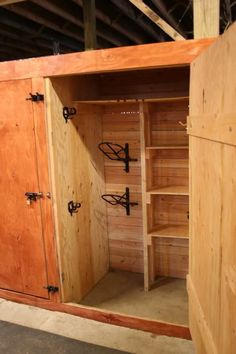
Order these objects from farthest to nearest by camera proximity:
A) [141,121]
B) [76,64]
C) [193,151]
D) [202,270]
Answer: [141,121]
[76,64]
[193,151]
[202,270]

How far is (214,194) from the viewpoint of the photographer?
127 centimetres

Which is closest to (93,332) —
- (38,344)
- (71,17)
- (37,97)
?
(38,344)

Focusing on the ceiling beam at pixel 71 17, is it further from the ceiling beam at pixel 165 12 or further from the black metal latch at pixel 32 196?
the black metal latch at pixel 32 196

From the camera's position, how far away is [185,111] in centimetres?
292

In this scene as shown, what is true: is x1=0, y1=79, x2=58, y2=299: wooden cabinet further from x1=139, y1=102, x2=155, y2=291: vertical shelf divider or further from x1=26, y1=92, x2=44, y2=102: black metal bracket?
x1=139, y1=102, x2=155, y2=291: vertical shelf divider

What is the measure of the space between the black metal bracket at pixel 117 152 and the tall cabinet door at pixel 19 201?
36.6 inches

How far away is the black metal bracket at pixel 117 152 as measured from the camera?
3.16 metres

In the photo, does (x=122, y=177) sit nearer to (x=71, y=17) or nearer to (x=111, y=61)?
(x=111, y=61)

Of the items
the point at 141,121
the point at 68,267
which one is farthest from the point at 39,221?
the point at 141,121

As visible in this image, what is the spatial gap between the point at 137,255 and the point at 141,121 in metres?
1.51

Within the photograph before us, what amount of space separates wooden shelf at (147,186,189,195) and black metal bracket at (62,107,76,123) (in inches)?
40.0

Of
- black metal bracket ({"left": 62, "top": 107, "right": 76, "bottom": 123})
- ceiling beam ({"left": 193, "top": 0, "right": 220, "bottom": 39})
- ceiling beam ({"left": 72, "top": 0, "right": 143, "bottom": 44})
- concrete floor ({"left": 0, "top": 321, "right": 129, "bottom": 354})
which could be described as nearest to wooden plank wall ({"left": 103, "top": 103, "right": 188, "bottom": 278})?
black metal bracket ({"left": 62, "top": 107, "right": 76, "bottom": 123})

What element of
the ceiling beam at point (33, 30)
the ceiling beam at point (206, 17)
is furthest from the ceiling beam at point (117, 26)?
the ceiling beam at point (206, 17)

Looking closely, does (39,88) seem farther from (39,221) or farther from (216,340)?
(216,340)
